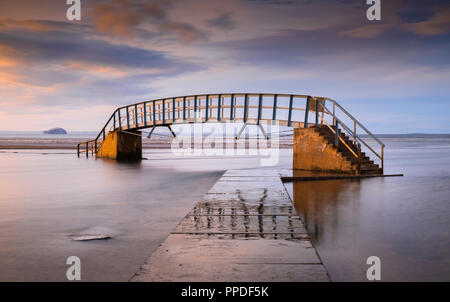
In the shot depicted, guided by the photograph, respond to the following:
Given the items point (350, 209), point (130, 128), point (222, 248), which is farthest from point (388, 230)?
point (130, 128)

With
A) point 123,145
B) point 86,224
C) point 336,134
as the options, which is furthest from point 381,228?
point 123,145

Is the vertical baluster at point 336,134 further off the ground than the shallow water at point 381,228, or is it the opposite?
the vertical baluster at point 336,134

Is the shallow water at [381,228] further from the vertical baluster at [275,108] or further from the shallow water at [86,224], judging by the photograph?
the vertical baluster at [275,108]

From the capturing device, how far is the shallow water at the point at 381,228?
423 centimetres

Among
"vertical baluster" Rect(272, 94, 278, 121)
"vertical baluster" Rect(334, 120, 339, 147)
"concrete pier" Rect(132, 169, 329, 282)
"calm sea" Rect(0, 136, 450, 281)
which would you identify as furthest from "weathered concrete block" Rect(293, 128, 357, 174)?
"concrete pier" Rect(132, 169, 329, 282)

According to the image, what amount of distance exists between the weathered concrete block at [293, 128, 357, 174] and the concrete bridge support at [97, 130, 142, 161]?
12.9m

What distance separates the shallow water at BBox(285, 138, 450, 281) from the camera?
4234 millimetres

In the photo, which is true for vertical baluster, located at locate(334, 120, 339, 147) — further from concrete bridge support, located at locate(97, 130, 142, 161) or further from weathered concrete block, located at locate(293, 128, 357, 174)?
concrete bridge support, located at locate(97, 130, 142, 161)

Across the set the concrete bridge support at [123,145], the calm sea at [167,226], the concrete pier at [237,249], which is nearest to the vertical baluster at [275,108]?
the calm sea at [167,226]

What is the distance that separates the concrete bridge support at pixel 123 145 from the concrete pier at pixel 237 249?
20.0m

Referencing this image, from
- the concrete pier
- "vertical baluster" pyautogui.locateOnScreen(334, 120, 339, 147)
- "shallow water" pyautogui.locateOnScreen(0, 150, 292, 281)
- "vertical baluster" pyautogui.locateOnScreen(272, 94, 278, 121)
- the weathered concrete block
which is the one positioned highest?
"vertical baluster" pyautogui.locateOnScreen(272, 94, 278, 121)

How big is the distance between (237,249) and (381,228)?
3.22 meters
